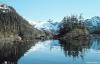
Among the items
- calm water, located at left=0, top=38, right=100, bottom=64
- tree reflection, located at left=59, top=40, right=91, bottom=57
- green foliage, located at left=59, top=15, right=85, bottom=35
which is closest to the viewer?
calm water, located at left=0, top=38, right=100, bottom=64

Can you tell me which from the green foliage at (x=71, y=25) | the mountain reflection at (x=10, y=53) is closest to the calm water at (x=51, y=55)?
the mountain reflection at (x=10, y=53)

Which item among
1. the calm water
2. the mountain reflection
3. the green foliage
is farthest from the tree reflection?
the green foliage

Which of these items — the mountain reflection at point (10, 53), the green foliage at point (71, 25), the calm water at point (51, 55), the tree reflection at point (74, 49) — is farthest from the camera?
the green foliage at point (71, 25)

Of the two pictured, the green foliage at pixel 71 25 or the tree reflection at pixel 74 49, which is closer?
the tree reflection at pixel 74 49

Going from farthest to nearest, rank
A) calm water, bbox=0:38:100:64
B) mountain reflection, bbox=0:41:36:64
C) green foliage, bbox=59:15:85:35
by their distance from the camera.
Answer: green foliage, bbox=59:15:85:35, mountain reflection, bbox=0:41:36:64, calm water, bbox=0:38:100:64

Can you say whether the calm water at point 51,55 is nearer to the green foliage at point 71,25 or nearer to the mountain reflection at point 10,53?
the mountain reflection at point 10,53

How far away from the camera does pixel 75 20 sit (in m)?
199

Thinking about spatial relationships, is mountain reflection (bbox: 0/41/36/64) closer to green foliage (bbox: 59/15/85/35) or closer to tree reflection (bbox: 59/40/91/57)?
tree reflection (bbox: 59/40/91/57)

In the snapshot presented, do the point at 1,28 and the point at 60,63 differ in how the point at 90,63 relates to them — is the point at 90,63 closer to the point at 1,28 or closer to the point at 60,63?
the point at 60,63

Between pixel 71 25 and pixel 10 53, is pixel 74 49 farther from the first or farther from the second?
pixel 71 25

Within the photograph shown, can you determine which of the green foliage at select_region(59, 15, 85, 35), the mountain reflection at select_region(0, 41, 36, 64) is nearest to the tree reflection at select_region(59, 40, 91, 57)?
the mountain reflection at select_region(0, 41, 36, 64)

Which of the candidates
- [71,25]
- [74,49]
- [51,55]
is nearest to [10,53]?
[51,55]

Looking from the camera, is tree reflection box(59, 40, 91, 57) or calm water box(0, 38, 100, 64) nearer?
calm water box(0, 38, 100, 64)

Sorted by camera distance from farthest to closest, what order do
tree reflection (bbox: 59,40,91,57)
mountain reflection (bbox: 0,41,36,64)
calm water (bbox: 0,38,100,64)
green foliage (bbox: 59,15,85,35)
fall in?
green foliage (bbox: 59,15,85,35) → tree reflection (bbox: 59,40,91,57) → mountain reflection (bbox: 0,41,36,64) → calm water (bbox: 0,38,100,64)
